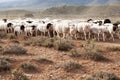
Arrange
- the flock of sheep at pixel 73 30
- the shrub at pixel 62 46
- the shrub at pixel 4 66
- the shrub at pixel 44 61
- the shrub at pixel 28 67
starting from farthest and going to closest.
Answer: the flock of sheep at pixel 73 30, the shrub at pixel 62 46, the shrub at pixel 44 61, the shrub at pixel 28 67, the shrub at pixel 4 66

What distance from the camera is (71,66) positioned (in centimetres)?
1338

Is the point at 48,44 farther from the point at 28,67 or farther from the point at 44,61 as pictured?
the point at 28,67

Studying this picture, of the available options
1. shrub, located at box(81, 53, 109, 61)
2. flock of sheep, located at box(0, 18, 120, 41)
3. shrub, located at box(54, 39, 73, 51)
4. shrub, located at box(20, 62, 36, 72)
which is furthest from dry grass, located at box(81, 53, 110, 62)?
flock of sheep, located at box(0, 18, 120, 41)

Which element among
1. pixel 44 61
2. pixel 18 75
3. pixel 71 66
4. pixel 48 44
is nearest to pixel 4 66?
pixel 18 75

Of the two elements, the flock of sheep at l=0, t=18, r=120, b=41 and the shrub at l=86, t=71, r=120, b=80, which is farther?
the flock of sheep at l=0, t=18, r=120, b=41

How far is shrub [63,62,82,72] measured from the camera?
13.3 metres

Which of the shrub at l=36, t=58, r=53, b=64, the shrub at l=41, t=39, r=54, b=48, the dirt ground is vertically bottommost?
the dirt ground

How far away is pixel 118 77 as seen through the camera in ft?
40.0

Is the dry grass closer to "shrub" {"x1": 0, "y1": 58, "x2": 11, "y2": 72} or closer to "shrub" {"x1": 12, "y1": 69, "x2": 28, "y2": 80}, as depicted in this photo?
"shrub" {"x1": 0, "y1": 58, "x2": 11, "y2": 72}

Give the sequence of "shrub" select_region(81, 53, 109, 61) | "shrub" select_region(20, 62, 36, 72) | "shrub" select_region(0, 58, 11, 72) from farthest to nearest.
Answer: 1. "shrub" select_region(81, 53, 109, 61)
2. "shrub" select_region(20, 62, 36, 72)
3. "shrub" select_region(0, 58, 11, 72)

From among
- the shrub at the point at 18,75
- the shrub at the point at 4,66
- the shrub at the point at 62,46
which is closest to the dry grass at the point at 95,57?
the shrub at the point at 62,46

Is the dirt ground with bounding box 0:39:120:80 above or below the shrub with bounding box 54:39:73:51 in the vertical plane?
below

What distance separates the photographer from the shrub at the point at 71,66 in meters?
13.3

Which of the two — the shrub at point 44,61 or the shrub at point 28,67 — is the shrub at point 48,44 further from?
the shrub at point 28,67
